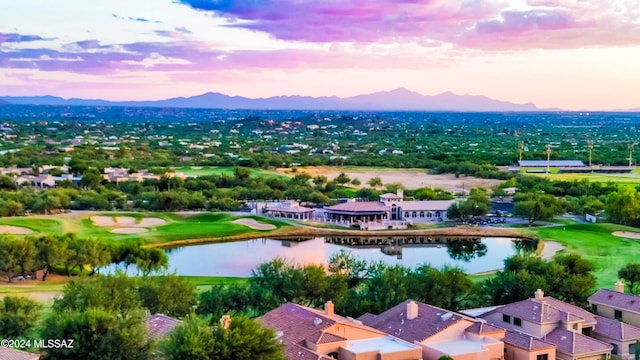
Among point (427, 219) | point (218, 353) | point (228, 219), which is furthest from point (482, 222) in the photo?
point (218, 353)

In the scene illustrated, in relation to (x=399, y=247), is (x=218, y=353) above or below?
above

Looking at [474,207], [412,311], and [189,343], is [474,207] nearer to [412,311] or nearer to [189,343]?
[412,311]

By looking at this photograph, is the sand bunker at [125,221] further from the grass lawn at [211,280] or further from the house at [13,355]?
the house at [13,355]

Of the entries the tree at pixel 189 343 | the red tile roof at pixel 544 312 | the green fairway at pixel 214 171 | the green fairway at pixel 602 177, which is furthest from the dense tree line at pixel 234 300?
the green fairway at pixel 602 177

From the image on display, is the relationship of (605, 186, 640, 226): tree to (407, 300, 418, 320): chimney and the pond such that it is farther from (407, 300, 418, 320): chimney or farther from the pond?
(407, 300, 418, 320): chimney

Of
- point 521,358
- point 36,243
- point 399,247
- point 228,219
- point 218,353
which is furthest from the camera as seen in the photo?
point 228,219

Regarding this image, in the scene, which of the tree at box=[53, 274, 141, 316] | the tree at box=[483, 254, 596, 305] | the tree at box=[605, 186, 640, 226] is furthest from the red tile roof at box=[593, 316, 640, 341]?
the tree at box=[605, 186, 640, 226]

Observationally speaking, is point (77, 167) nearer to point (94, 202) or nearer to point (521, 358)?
point (94, 202)
